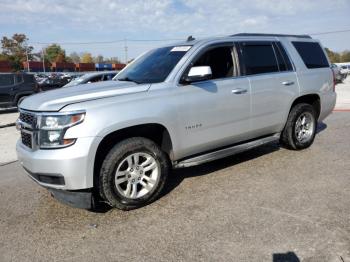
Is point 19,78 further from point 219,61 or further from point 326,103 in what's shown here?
point 326,103

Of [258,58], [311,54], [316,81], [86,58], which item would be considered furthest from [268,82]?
[86,58]

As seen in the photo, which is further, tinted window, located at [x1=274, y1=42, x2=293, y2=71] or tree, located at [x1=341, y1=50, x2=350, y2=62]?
tree, located at [x1=341, y1=50, x2=350, y2=62]

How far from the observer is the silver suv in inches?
144

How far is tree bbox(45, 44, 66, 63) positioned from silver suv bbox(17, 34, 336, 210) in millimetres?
109176

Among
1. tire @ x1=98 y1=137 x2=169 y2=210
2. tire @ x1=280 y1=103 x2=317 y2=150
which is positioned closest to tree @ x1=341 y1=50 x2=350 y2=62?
tire @ x1=280 y1=103 x2=317 y2=150

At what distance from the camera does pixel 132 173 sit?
407cm

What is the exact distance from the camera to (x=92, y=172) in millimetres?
3727

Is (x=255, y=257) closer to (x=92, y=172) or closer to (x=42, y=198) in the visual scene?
(x=92, y=172)

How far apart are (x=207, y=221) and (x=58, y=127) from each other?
1.81m

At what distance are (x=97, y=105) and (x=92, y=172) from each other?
2.30 feet

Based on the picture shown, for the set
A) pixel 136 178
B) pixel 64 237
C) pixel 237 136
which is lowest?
pixel 64 237

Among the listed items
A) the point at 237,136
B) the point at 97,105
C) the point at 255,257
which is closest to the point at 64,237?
the point at 97,105

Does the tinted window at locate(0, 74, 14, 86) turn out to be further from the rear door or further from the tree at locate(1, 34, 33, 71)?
the tree at locate(1, 34, 33, 71)

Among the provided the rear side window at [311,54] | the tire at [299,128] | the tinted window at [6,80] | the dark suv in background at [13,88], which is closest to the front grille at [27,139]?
the tire at [299,128]
